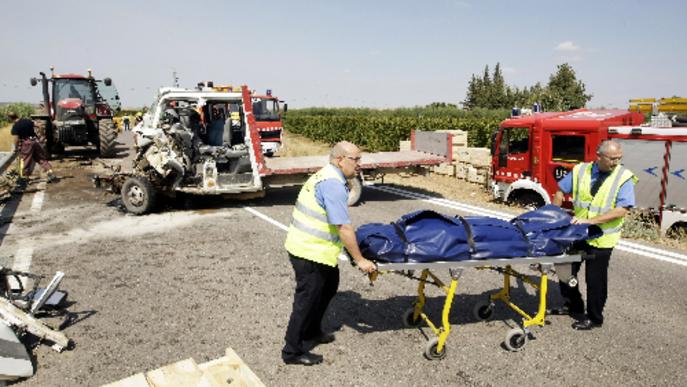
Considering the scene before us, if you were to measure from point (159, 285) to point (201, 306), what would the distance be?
3.16ft

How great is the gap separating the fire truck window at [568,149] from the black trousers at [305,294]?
270 inches

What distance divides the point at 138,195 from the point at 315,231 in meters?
6.99

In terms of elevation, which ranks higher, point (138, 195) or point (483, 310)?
point (138, 195)

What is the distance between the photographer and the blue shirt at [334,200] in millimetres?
3650

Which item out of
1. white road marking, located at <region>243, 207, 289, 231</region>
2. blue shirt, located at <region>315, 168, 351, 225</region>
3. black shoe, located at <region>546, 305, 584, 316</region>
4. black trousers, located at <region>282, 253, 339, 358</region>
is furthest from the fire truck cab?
blue shirt, located at <region>315, 168, 351, 225</region>

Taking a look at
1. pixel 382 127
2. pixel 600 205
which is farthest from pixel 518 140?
pixel 382 127

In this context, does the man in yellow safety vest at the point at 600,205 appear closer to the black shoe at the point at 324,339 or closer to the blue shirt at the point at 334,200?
the blue shirt at the point at 334,200

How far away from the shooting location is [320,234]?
379 cm

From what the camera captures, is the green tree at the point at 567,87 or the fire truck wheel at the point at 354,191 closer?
the fire truck wheel at the point at 354,191

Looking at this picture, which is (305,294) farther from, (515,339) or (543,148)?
(543,148)

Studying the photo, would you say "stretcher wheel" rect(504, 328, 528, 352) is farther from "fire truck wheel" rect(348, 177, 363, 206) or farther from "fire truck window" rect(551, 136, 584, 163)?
"fire truck wheel" rect(348, 177, 363, 206)

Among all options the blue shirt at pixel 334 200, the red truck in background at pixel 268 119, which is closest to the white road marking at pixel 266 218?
the blue shirt at pixel 334 200

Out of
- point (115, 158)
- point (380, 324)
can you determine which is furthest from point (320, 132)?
point (380, 324)

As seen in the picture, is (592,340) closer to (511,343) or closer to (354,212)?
(511,343)
